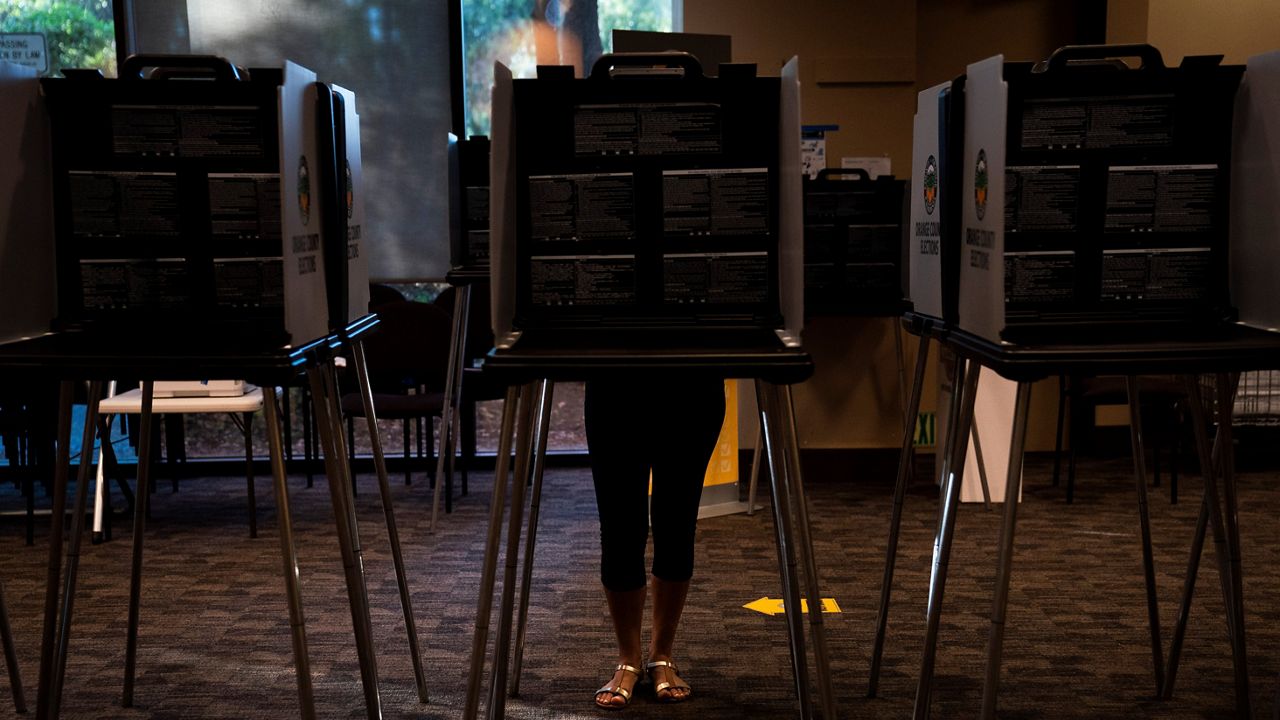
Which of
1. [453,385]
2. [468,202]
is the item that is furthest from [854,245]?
[453,385]

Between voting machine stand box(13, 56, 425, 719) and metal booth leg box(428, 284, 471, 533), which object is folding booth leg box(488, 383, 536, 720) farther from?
metal booth leg box(428, 284, 471, 533)

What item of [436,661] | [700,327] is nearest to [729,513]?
[436,661]

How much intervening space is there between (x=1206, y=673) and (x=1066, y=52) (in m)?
1.69

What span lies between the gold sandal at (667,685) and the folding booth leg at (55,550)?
1280mm

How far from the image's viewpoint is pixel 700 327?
6.78ft

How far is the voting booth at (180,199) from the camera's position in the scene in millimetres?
2006

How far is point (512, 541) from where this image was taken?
1904 millimetres

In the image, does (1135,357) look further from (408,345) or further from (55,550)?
(408,345)

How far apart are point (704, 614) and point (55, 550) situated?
174 centimetres

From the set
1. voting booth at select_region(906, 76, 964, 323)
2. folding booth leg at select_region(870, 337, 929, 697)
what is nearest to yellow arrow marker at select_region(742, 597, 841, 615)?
folding booth leg at select_region(870, 337, 929, 697)

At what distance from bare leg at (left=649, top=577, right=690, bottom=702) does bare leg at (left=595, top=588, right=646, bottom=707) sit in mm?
40

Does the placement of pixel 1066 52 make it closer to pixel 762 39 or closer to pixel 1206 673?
pixel 1206 673

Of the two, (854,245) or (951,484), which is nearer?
(951,484)

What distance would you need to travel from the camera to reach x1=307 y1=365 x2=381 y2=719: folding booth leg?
6.59ft
